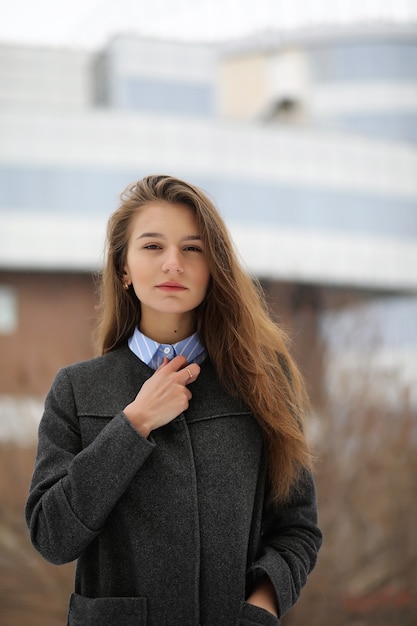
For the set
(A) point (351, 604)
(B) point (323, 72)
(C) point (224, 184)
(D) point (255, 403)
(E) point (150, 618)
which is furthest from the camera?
(B) point (323, 72)

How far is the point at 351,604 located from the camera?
9.77 m

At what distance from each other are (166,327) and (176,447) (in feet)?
0.81

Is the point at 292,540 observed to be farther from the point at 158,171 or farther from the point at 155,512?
the point at 158,171

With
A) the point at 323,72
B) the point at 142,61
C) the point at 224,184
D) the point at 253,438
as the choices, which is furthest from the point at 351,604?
the point at 323,72

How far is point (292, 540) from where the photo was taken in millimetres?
1752

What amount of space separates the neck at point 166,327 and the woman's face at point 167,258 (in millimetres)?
46

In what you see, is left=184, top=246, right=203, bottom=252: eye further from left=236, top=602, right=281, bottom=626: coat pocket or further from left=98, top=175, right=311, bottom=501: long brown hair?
left=236, top=602, right=281, bottom=626: coat pocket

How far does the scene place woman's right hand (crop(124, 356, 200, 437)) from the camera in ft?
5.32

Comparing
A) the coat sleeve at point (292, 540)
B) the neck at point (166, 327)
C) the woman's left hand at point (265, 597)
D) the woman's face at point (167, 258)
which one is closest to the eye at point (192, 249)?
the woman's face at point (167, 258)

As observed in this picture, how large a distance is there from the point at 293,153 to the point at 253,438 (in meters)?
21.7

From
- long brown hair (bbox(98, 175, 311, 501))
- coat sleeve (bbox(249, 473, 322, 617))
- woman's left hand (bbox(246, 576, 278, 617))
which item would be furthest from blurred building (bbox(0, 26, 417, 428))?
woman's left hand (bbox(246, 576, 278, 617))

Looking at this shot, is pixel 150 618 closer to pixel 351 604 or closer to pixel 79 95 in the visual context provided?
pixel 351 604

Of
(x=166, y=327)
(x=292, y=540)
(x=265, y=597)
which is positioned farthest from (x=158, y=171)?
(x=265, y=597)

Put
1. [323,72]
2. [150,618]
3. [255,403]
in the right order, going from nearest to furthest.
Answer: [150,618] → [255,403] → [323,72]
